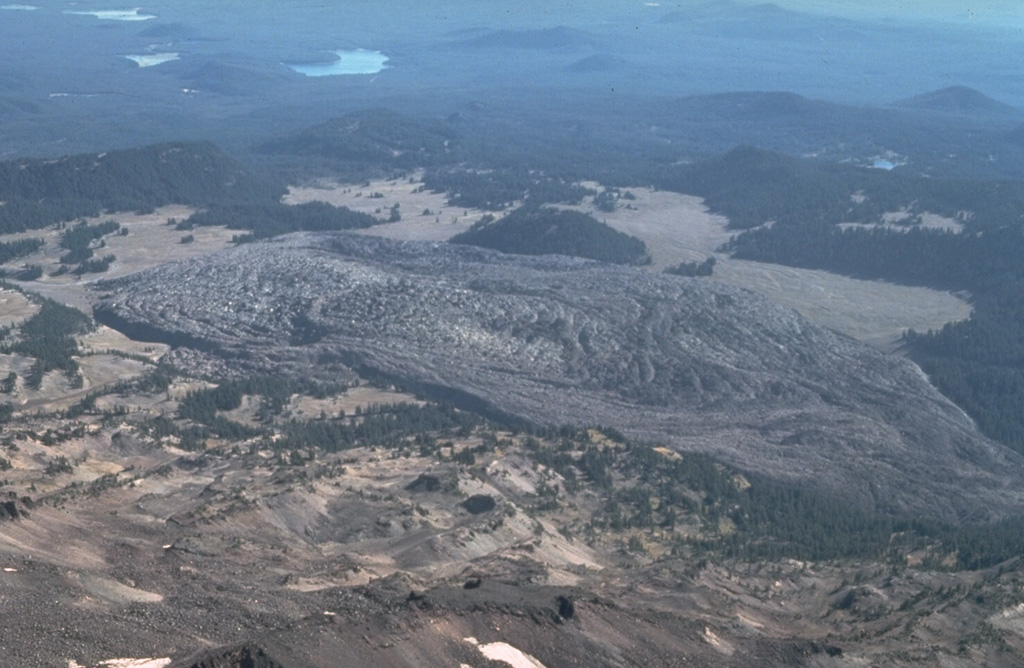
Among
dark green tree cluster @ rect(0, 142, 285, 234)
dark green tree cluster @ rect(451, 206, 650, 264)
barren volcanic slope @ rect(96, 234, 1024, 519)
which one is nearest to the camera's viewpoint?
barren volcanic slope @ rect(96, 234, 1024, 519)

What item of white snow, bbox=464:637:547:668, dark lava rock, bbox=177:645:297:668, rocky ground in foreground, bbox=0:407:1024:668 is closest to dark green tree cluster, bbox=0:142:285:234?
rocky ground in foreground, bbox=0:407:1024:668

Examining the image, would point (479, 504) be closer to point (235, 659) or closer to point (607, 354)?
point (235, 659)

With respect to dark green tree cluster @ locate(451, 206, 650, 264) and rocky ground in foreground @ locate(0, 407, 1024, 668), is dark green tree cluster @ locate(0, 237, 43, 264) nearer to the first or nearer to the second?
dark green tree cluster @ locate(451, 206, 650, 264)

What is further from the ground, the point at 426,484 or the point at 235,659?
the point at 235,659

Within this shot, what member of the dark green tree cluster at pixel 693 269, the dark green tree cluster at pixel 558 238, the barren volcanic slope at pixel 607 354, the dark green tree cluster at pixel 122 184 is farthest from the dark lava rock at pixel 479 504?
the dark green tree cluster at pixel 122 184

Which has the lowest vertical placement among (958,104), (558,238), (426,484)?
(958,104)

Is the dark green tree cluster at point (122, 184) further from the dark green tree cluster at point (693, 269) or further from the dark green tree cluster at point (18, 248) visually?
the dark green tree cluster at point (693, 269)

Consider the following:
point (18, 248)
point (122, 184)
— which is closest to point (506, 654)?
point (18, 248)
